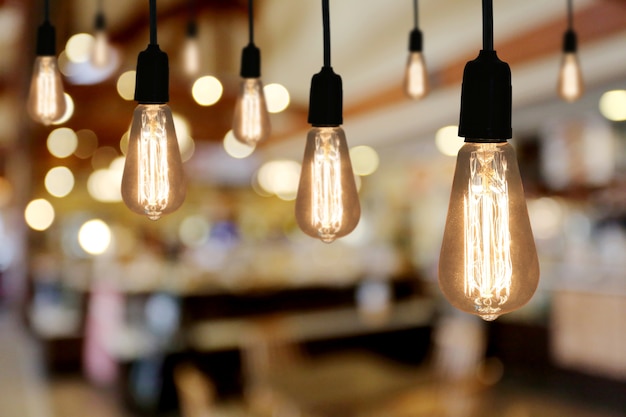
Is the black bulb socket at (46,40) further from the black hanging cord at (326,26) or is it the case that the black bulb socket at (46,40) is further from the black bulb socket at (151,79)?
the black hanging cord at (326,26)

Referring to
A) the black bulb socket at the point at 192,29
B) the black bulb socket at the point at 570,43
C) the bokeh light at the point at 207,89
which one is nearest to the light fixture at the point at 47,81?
the black bulb socket at the point at 192,29

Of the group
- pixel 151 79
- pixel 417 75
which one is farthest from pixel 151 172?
pixel 417 75

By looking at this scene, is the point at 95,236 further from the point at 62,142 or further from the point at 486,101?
the point at 486,101

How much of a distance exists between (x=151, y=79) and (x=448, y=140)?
6897 millimetres

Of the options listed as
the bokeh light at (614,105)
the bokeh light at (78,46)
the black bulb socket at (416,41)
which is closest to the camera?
the black bulb socket at (416,41)

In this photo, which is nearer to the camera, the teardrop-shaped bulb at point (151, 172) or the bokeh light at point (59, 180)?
the teardrop-shaped bulb at point (151, 172)

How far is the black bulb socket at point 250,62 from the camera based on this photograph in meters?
1.13

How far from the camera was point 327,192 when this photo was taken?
2.54 ft

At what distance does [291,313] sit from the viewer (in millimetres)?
5543

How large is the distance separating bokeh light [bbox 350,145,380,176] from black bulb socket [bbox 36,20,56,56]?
7.58 m

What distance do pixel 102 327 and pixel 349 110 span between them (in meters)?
3.53

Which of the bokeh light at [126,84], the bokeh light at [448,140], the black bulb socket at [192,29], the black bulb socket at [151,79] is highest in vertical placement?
the bokeh light at [126,84]

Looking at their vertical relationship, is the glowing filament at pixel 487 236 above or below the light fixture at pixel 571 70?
below

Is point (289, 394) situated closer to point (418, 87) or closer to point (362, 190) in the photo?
point (418, 87)
